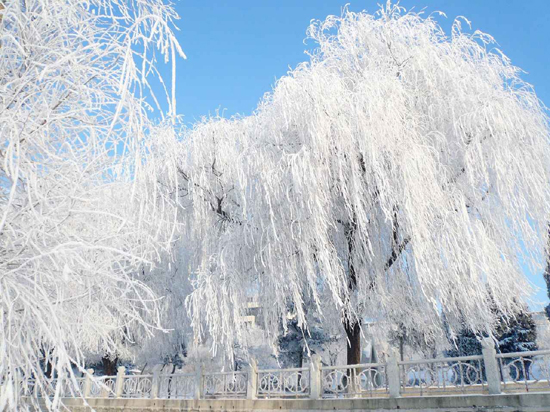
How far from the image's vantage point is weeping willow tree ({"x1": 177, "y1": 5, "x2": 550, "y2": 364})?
9148mm

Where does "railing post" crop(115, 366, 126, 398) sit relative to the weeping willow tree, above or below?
below

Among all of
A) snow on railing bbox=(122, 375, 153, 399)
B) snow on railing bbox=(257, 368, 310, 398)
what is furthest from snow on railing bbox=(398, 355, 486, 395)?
snow on railing bbox=(122, 375, 153, 399)

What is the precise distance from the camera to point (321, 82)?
10.1 metres

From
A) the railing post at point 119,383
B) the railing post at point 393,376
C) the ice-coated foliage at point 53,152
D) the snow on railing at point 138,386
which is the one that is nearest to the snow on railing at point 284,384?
the railing post at point 393,376

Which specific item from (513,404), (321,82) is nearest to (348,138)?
(321,82)

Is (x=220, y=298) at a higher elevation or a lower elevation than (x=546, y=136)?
lower

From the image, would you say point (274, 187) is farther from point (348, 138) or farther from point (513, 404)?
point (513, 404)

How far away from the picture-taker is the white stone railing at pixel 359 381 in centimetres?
754

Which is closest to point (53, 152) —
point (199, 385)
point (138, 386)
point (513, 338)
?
point (199, 385)

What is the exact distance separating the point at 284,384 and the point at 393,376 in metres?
2.57

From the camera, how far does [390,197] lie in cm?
922

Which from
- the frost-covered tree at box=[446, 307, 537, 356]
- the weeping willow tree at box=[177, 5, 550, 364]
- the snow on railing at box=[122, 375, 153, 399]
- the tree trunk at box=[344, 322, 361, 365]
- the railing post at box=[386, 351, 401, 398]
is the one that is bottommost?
the snow on railing at box=[122, 375, 153, 399]

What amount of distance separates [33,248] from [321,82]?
7.96 metres

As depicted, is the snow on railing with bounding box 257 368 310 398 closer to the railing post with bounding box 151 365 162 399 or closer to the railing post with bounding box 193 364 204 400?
the railing post with bounding box 193 364 204 400
